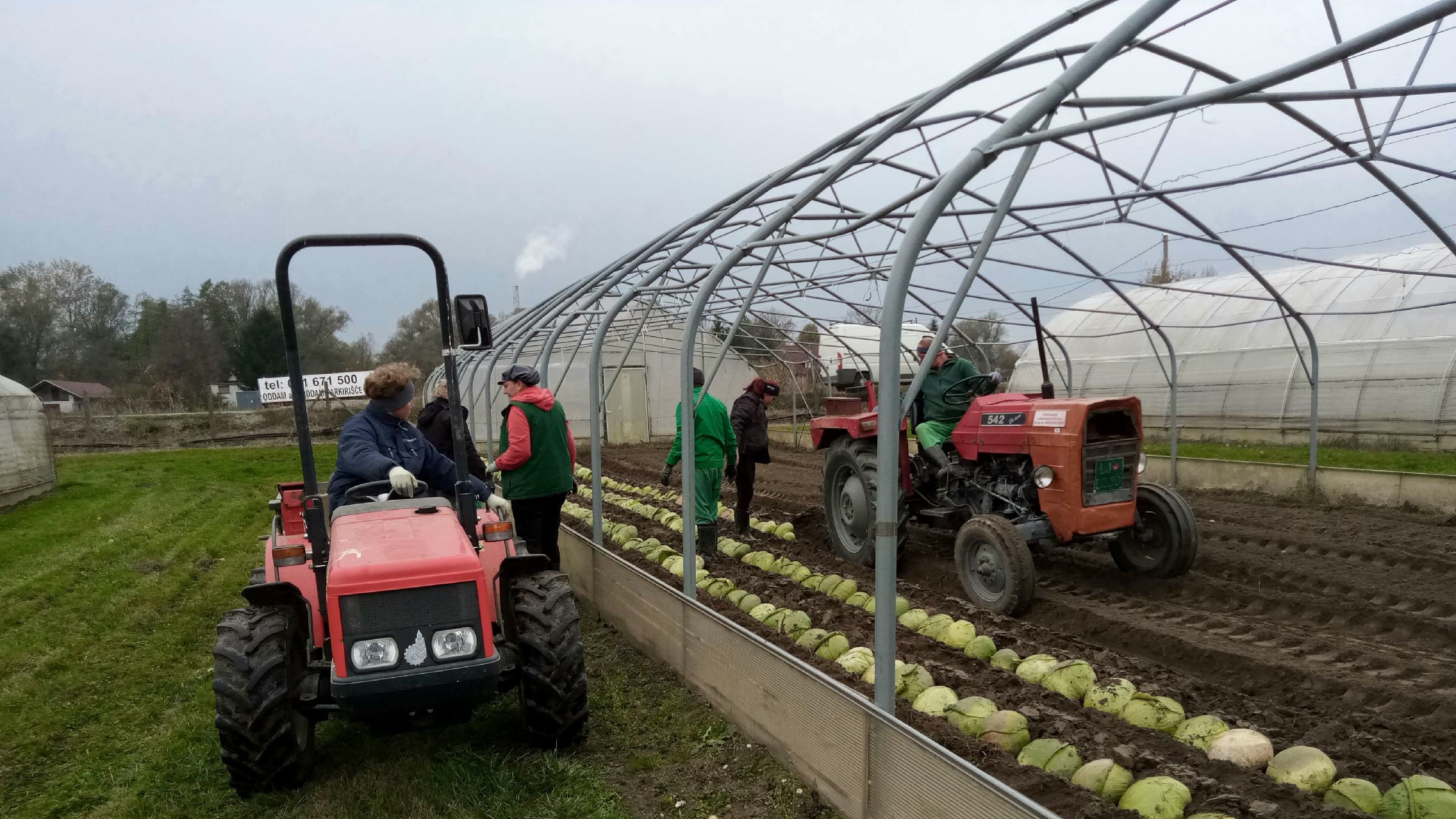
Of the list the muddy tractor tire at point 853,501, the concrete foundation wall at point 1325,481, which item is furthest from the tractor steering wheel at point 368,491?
the concrete foundation wall at point 1325,481

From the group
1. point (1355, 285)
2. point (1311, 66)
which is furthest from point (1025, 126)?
point (1355, 285)

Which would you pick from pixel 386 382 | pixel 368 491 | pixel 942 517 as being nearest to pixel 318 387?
pixel 942 517

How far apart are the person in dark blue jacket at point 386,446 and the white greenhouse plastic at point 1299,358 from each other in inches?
334

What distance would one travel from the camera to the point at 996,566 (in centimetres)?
574

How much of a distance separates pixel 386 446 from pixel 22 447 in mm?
12853

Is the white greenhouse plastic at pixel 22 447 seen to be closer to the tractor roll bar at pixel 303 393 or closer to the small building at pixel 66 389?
the tractor roll bar at pixel 303 393

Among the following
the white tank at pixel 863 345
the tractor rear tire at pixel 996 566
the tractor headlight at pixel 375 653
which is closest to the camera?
the tractor headlight at pixel 375 653

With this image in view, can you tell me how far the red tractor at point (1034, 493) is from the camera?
5.78 m

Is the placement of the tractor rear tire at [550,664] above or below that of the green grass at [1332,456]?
above

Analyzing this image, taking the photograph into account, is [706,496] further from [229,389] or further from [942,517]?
[229,389]

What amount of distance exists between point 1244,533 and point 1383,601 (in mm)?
2073

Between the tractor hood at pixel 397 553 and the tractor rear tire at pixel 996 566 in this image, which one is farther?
the tractor rear tire at pixel 996 566

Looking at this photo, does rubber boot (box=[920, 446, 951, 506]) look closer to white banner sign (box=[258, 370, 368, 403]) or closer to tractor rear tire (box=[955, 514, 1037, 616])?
tractor rear tire (box=[955, 514, 1037, 616])

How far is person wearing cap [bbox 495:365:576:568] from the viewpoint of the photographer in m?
5.64
